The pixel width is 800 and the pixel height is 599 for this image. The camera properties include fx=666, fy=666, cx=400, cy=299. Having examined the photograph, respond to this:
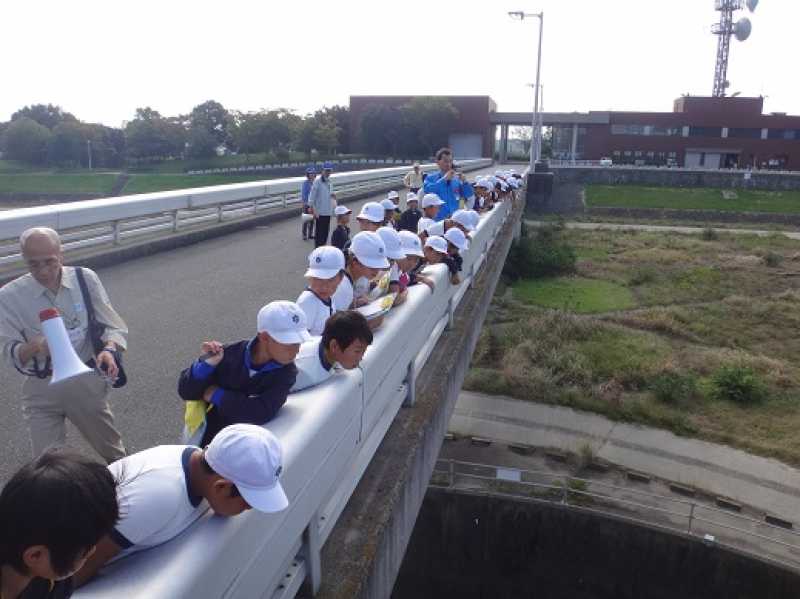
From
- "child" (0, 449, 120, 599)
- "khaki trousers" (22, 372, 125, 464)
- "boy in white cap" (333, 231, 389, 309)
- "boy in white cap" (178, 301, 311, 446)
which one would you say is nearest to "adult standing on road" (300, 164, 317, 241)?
"boy in white cap" (333, 231, 389, 309)

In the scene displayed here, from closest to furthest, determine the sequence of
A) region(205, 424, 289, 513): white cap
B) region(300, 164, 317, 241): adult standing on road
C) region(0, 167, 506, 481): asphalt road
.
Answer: region(205, 424, 289, 513): white cap < region(0, 167, 506, 481): asphalt road < region(300, 164, 317, 241): adult standing on road

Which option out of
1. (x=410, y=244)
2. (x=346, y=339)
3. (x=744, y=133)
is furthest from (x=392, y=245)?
(x=744, y=133)

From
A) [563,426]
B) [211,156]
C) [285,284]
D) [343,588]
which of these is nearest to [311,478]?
[343,588]

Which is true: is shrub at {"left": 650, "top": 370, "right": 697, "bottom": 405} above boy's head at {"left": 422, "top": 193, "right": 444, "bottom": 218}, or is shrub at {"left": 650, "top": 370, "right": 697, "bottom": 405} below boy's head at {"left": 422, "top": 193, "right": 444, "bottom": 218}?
below

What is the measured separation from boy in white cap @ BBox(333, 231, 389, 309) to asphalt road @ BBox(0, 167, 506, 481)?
5.18 ft

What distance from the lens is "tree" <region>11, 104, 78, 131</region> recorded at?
16.9 m

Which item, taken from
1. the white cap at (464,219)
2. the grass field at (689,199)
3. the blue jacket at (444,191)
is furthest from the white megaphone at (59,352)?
the grass field at (689,199)

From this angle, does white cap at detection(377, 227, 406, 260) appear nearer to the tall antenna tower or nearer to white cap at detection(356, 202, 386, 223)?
white cap at detection(356, 202, 386, 223)

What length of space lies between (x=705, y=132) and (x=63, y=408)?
7799cm

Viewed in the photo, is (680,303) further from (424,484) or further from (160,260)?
(424,484)

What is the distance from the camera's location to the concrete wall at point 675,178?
186 ft

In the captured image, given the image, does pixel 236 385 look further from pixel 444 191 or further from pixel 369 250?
pixel 444 191

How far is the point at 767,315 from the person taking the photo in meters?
24.7

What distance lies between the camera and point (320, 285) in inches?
157
